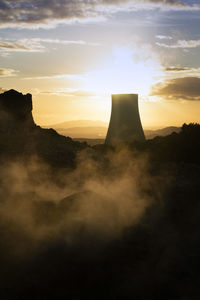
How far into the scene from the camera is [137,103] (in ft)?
95.3

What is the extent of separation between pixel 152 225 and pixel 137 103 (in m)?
18.4

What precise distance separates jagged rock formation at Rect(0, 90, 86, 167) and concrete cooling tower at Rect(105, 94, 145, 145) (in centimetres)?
839

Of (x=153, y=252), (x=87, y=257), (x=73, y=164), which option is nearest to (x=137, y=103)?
(x=73, y=164)

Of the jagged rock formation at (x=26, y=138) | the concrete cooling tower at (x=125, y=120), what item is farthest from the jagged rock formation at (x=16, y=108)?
the concrete cooling tower at (x=125, y=120)

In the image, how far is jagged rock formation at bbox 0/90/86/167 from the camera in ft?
56.2

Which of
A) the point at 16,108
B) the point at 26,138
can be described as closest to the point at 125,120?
the point at 16,108

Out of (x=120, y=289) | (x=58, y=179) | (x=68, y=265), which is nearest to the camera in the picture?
(x=68, y=265)

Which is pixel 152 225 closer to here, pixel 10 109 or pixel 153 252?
pixel 153 252

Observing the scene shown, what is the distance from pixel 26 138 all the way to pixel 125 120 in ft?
38.9

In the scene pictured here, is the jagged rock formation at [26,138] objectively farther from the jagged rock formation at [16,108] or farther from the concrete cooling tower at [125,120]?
the concrete cooling tower at [125,120]

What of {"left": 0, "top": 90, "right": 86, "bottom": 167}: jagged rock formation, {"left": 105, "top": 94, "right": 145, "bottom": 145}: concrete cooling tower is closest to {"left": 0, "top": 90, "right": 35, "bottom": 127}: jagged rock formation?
{"left": 0, "top": 90, "right": 86, "bottom": 167}: jagged rock formation

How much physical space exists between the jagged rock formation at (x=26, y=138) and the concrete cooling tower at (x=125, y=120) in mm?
8388

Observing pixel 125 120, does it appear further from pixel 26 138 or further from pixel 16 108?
pixel 26 138

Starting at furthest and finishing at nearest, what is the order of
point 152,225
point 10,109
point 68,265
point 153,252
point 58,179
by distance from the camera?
point 10,109
point 58,179
point 152,225
point 153,252
point 68,265
